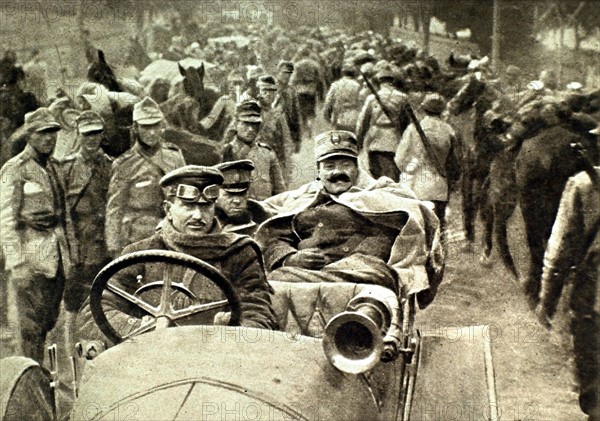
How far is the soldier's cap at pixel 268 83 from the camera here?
5562mm

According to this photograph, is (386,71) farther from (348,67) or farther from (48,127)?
(48,127)

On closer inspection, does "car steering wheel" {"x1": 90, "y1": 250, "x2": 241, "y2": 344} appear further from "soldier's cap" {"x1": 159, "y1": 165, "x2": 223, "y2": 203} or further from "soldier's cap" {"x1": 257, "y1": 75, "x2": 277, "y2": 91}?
"soldier's cap" {"x1": 257, "y1": 75, "x2": 277, "y2": 91}

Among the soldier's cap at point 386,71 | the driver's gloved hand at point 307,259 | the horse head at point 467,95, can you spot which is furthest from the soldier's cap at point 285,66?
the driver's gloved hand at point 307,259

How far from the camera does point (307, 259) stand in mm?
5395

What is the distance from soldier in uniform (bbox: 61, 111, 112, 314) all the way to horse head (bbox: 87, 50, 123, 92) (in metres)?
0.22

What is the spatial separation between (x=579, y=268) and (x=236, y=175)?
2277 millimetres

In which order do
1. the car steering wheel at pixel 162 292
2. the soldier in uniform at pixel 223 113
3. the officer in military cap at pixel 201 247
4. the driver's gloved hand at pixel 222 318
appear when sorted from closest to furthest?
1. the car steering wheel at pixel 162 292
2. the driver's gloved hand at pixel 222 318
3. the officer in military cap at pixel 201 247
4. the soldier in uniform at pixel 223 113

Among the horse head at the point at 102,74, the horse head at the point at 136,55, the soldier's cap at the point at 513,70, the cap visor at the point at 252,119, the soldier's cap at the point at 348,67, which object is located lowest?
the cap visor at the point at 252,119

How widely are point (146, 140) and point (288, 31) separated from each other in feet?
3.92

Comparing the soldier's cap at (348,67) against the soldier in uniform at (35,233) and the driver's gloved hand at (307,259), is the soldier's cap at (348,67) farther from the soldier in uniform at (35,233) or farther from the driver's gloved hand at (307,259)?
the soldier in uniform at (35,233)

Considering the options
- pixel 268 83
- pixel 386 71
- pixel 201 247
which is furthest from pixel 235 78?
pixel 201 247

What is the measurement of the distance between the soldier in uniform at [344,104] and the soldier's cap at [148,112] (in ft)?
3.69

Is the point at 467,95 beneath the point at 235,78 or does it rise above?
beneath

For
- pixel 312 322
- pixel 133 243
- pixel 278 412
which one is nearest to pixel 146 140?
pixel 133 243
